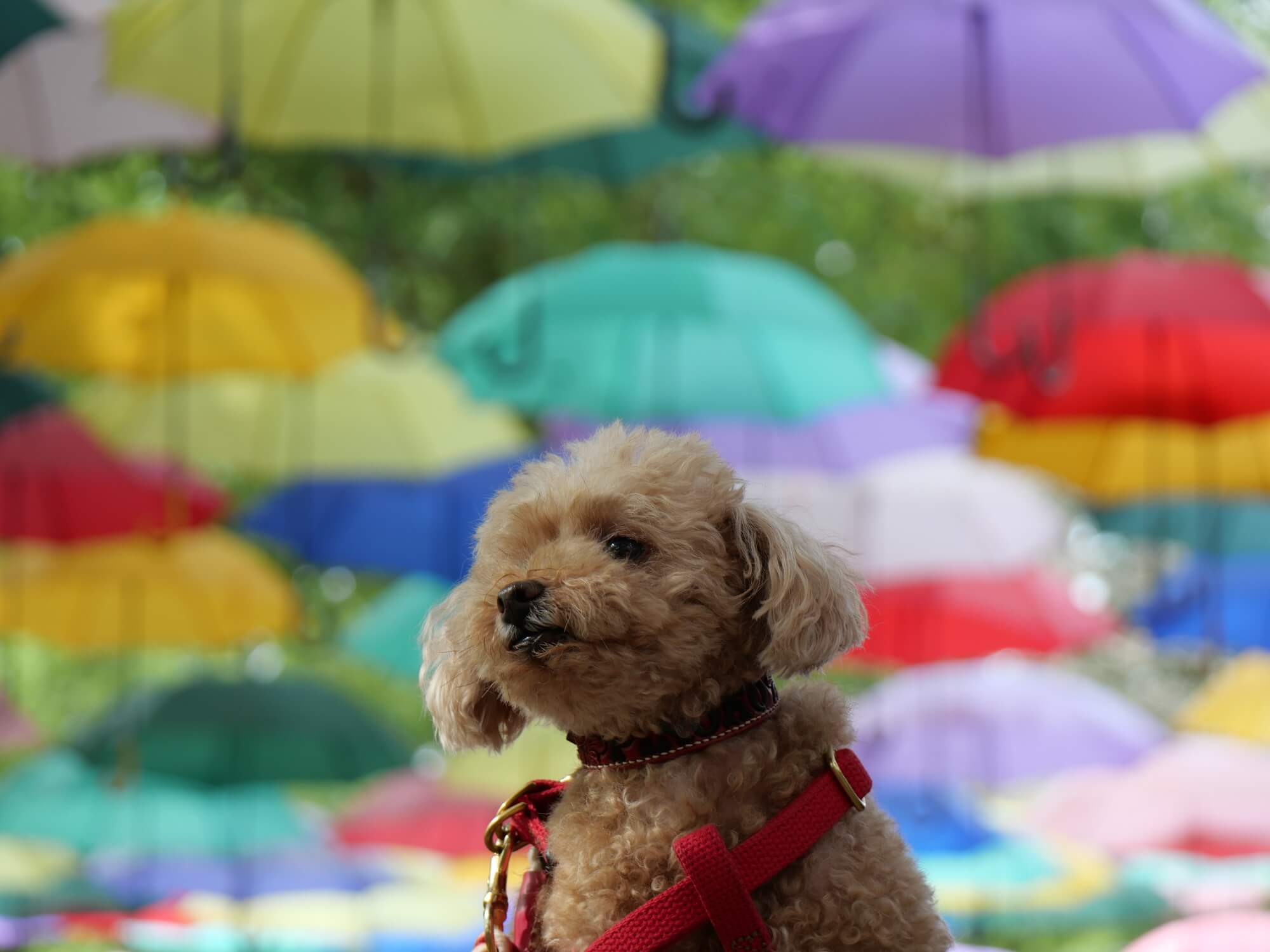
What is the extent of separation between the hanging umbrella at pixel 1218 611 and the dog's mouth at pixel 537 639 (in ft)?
31.7

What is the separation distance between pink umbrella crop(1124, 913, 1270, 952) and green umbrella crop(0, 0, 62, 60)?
11.1 feet

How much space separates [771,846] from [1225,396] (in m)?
5.89

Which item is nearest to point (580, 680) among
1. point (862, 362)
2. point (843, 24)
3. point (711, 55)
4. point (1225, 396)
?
point (843, 24)

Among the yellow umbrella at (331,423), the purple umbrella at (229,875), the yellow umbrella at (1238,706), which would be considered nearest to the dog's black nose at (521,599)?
the purple umbrella at (229,875)

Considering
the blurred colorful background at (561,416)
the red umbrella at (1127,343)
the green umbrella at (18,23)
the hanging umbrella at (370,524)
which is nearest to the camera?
the green umbrella at (18,23)

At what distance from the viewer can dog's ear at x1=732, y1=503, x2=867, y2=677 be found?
1.26 metres

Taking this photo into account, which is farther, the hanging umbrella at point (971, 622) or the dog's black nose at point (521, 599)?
the hanging umbrella at point (971, 622)

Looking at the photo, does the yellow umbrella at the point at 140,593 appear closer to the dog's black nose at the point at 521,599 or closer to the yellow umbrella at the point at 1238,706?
the yellow umbrella at the point at 1238,706

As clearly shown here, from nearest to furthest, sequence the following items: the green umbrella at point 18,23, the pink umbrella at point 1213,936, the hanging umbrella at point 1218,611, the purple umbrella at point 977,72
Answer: the pink umbrella at point 1213,936 → the green umbrella at point 18,23 → the purple umbrella at point 977,72 → the hanging umbrella at point 1218,611

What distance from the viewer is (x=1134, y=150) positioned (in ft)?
20.2

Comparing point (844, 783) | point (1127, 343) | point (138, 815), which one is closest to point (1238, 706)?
point (1127, 343)

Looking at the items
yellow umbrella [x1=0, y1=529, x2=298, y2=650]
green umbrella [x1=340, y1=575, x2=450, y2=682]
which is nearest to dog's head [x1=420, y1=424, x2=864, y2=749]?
yellow umbrella [x1=0, y1=529, x2=298, y2=650]

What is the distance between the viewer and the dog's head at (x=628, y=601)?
1272mm

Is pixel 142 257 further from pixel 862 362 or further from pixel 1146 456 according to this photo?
pixel 1146 456
